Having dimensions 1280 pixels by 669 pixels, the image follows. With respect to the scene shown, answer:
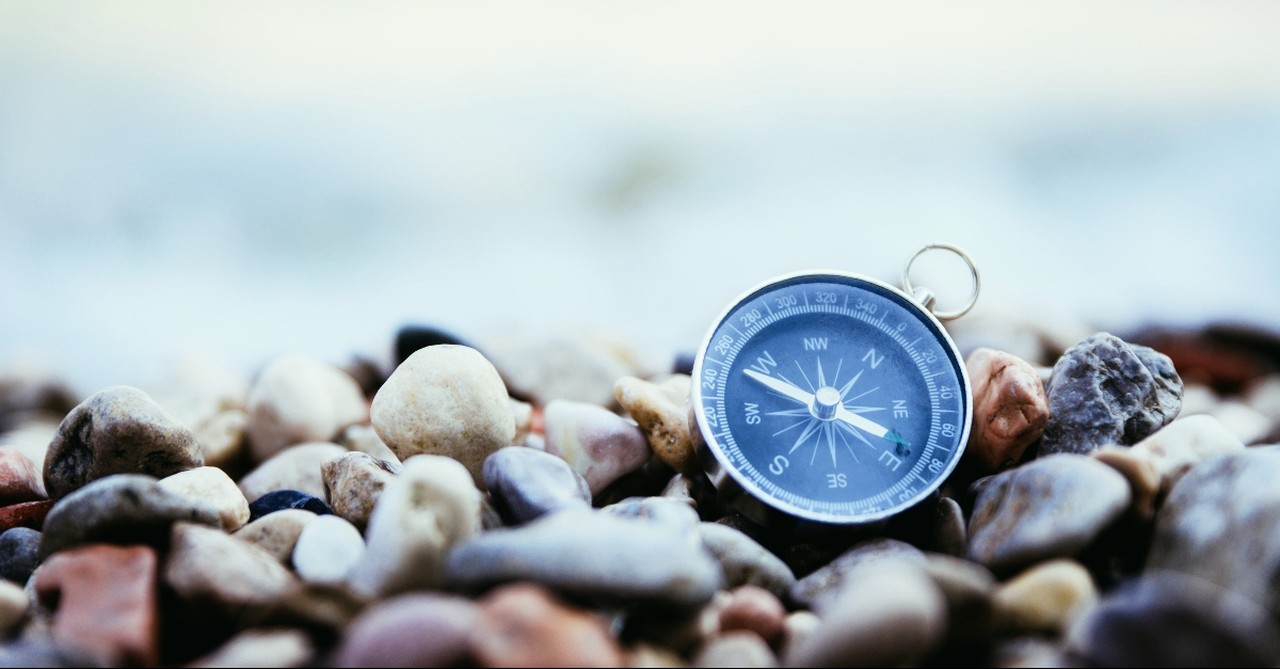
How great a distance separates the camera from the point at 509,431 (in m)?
2.13

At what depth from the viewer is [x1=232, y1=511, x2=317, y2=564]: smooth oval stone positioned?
68.9 inches

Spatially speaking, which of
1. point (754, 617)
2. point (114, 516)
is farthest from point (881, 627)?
point (114, 516)

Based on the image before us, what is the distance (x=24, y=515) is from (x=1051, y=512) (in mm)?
2091

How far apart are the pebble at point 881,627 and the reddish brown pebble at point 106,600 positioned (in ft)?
3.14

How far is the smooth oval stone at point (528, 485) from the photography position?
1709mm

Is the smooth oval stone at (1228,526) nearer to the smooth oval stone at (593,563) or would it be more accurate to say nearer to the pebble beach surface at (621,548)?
the pebble beach surface at (621,548)

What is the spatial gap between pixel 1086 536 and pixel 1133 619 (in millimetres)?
315

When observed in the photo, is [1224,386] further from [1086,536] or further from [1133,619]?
[1133,619]

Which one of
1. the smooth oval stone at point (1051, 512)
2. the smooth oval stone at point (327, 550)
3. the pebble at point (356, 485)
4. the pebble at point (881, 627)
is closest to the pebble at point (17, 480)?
the pebble at point (356, 485)

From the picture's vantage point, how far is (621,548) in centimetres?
134

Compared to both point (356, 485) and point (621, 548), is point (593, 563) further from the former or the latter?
point (356, 485)

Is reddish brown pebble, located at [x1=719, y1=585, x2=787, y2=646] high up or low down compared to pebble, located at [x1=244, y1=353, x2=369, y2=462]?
up

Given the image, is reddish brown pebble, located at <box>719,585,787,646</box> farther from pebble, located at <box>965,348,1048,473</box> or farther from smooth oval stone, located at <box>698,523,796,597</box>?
pebble, located at <box>965,348,1048,473</box>

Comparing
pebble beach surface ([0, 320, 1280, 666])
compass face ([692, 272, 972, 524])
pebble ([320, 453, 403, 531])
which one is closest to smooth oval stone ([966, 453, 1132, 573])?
pebble beach surface ([0, 320, 1280, 666])
